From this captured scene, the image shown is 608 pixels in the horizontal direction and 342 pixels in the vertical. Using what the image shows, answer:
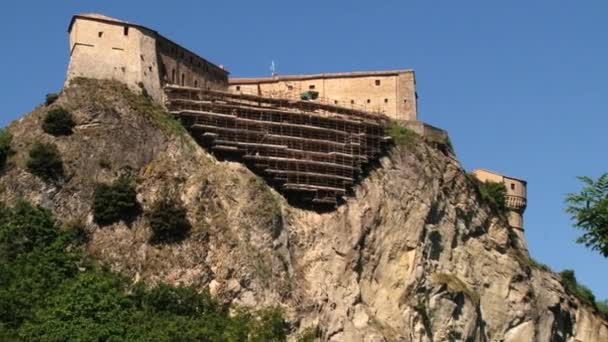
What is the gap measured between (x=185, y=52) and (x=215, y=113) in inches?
249

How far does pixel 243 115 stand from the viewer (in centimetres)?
6000

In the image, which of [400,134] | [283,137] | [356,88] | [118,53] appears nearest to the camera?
[283,137]

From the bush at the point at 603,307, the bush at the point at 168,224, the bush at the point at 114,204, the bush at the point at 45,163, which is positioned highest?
the bush at the point at 45,163

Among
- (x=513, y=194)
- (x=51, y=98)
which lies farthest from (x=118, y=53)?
(x=513, y=194)

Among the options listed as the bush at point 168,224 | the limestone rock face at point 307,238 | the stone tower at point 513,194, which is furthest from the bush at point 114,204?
the stone tower at point 513,194

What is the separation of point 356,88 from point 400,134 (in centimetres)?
506

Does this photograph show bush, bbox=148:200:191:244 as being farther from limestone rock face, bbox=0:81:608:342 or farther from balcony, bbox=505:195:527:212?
balcony, bbox=505:195:527:212

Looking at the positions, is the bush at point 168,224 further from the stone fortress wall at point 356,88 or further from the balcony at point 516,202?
the balcony at point 516,202

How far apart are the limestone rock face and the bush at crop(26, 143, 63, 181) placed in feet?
1.35

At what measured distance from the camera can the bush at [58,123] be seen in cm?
5703

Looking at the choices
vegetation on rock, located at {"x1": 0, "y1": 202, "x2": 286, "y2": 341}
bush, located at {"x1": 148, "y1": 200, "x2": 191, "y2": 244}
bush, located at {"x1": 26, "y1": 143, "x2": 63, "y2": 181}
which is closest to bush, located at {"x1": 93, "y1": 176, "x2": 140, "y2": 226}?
bush, located at {"x1": 148, "y1": 200, "x2": 191, "y2": 244}

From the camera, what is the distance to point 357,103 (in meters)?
68.2

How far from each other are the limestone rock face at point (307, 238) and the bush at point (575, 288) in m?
5.17

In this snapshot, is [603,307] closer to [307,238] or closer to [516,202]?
[516,202]
